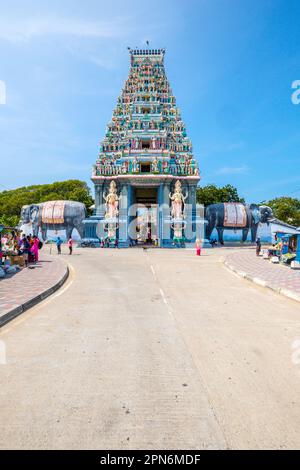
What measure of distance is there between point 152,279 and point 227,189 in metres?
43.8

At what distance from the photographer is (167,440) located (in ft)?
8.86

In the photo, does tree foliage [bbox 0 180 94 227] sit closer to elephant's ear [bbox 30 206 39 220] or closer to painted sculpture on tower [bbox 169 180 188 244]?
elephant's ear [bbox 30 206 39 220]

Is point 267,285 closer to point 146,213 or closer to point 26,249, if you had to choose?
point 26,249

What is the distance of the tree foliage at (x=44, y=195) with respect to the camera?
54531mm

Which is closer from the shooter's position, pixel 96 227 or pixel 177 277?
pixel 177 277

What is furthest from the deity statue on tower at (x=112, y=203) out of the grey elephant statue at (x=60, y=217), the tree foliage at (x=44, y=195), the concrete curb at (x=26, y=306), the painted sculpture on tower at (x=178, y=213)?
the concrete curb at (x=26, y=306)

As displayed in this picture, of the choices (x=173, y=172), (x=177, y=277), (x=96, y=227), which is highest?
(x=173, y=172)

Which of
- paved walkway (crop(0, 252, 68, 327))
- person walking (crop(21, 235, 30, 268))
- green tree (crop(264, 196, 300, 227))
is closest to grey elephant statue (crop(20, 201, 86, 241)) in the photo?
person walking (crop(21, 235, 30, 268))

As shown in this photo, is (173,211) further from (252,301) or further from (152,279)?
(252,301)

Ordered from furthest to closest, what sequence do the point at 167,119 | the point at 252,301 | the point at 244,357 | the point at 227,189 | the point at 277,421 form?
1. the point at 227,189
2. the point at 167,119
3. the point at 252,301
4. the point at 244,357
5. the point at 277,421

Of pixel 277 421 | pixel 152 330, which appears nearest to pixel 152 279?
pixel 152 330

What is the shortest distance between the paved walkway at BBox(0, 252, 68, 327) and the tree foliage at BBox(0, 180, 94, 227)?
4253 cm

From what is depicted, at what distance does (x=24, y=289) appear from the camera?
924cm

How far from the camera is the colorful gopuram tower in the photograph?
34.0 meters
